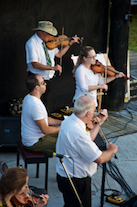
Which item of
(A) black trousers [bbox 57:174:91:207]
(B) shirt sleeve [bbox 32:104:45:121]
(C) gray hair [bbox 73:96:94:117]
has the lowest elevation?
(A) black trousers [bbox 57:174:91:207]

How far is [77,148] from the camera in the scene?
257 centimetres

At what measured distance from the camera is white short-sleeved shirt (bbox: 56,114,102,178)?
2.54 metres

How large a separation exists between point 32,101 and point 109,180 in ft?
5.33

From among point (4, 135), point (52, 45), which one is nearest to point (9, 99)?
point (4, 135)

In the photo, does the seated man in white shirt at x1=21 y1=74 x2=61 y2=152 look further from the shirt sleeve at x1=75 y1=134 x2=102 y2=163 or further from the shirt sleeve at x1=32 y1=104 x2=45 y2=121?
the shirt sleeve at x1=75 y1=134 x2=102 y2=163

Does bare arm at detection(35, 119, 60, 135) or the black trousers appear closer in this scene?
the black trousers

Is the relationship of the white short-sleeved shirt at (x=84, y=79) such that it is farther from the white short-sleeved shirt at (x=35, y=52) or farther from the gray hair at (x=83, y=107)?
the gray hair at (x=83, y=107)

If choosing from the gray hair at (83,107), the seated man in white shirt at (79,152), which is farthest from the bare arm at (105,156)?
the gray hair at (83,107)

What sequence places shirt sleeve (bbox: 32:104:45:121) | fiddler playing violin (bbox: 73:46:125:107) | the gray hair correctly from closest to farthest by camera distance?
the gray hair < shirt sleeve (bbox: 32:104:45:121) < fiddler playing violin (bbox: 73:46:125:107)

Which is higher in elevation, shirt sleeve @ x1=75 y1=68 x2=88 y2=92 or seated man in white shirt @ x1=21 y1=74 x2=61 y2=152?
shirt sleeve @ x1=75 y1=68 x2=88 y2=92

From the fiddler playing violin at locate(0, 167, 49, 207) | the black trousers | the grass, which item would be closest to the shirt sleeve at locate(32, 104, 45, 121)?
the black trousers

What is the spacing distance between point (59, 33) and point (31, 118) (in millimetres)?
2841

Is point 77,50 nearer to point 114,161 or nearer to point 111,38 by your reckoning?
point 111,38

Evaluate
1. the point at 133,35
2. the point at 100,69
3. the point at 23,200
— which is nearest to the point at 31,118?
the point at 23,200
